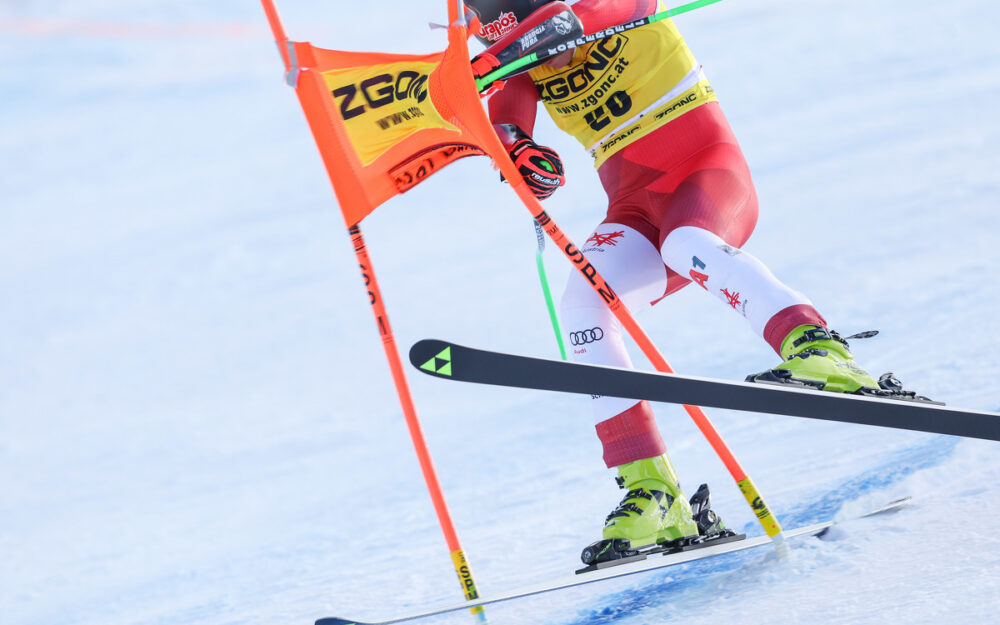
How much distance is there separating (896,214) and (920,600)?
4.70m

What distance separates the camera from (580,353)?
2.15m

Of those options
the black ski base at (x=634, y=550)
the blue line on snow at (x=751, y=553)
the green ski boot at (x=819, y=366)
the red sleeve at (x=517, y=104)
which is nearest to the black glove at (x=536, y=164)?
the red sleeve at (x=517, y=104)

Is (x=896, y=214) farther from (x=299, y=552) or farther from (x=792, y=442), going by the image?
(x=299, y=552)

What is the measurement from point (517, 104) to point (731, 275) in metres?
0.70

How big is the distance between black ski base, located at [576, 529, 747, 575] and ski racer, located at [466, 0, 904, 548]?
0.02 m

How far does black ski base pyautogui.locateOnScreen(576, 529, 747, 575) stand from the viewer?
1953 millimetres

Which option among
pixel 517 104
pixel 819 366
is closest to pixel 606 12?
pixel 517 104

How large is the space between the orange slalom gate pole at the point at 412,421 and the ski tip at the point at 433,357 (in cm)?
23

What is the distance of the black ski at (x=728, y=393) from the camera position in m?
1.76

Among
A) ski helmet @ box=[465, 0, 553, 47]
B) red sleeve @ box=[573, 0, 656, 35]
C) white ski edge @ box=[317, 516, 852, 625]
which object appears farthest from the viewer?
ski helmet @ box=[465, 0, 553, 47]

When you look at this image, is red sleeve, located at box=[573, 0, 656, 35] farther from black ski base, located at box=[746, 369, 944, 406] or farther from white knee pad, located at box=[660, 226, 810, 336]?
black ski base, located at box=[746, 369, 944, 406]

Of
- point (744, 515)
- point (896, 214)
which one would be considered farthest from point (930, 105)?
point (744, 515)

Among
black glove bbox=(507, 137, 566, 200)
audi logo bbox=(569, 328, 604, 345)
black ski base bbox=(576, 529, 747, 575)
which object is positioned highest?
black glove bbox=(507, 137, 566, 200)

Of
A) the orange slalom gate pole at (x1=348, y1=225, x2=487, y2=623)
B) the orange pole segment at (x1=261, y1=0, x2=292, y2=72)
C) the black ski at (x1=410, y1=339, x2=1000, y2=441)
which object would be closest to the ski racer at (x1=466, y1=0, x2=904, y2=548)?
the black ski at (x1=410, y1=339, x2=1000, y2=441)
